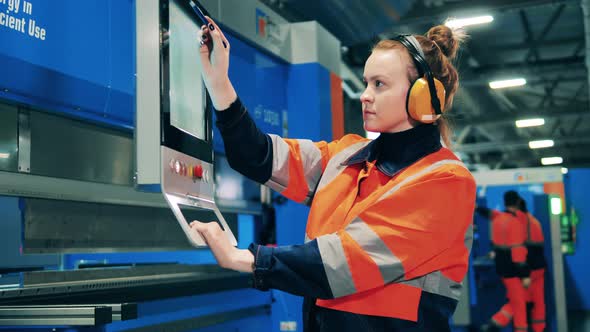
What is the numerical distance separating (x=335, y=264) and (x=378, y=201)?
0.17m

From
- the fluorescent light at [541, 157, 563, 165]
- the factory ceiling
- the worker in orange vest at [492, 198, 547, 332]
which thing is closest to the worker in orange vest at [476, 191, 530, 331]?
the worker in orange vest at [492, 198, 547, 332]

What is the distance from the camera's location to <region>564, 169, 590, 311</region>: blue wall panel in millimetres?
10836

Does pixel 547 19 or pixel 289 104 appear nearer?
pixel 289 104

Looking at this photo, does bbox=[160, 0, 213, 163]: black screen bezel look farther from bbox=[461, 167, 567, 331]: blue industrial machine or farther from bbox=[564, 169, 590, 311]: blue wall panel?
bbox=[564, 169, 590, 311]: blue wall panel

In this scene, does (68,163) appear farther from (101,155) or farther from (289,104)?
(289,104)

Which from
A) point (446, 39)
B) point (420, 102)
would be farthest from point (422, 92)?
point (446, 39)

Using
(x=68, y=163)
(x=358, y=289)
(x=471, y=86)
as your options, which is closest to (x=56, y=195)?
(x=68, y=163)

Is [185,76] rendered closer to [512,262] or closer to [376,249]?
[376,249]

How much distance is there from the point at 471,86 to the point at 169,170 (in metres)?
11.4

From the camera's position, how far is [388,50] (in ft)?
5.17

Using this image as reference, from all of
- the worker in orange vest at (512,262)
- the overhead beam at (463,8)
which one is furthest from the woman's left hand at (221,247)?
the overhead beam at (463,8)

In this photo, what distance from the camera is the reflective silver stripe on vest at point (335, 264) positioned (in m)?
1.36

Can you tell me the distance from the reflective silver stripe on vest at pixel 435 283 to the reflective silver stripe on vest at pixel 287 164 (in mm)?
402

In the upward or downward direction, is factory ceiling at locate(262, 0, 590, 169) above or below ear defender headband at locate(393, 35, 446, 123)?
above
